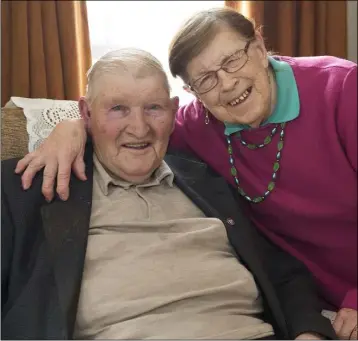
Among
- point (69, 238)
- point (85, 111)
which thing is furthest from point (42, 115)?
point (69, 238)

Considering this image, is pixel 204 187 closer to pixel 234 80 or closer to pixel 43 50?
pixel 234 80

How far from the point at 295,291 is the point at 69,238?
1.83 ft

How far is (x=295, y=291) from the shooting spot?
136cm

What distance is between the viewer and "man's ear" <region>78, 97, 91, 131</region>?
4.41ft

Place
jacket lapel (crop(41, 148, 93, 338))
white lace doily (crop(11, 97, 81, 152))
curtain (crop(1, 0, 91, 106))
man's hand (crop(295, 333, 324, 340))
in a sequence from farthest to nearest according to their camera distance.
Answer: curtain (crop(1, 0, 91, 106))
white lace doily (crop(11, 97, 81, 152))
man's hand (crop(295, 333, 324, 340))
jacket lapel (crop(41, 148, 93, 338))

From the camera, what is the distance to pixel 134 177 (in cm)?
134

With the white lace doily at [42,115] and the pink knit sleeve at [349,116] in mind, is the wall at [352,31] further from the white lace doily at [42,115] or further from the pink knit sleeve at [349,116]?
the white lace doily at [42,115]

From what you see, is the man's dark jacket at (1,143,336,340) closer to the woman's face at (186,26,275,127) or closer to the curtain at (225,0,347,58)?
the woman's face at (186,26,275,127)

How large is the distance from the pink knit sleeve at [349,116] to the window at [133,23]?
1078 millimetres

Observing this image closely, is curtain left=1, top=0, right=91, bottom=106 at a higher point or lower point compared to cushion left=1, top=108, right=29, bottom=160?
higher

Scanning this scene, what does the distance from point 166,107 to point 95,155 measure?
0.68 ft

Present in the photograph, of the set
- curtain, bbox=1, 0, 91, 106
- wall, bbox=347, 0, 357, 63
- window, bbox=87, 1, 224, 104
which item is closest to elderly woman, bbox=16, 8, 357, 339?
curtain, bbox=1, 0, 91, 106

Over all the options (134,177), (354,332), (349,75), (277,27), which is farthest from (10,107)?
(277,27)

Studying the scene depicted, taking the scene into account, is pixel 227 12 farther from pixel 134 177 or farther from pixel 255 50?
pixel 134 177
